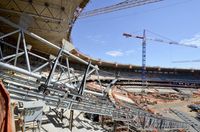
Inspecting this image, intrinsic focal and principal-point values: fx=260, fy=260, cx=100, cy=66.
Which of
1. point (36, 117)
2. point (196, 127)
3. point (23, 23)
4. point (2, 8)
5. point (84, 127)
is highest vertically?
point (2, 8)

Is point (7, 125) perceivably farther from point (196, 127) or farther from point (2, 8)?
point (196, 127)

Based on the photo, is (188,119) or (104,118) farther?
(188,119)


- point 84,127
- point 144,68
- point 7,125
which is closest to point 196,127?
point 84,127

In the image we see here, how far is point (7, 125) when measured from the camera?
6.00m

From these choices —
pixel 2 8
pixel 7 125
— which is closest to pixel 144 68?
pixel 2 8

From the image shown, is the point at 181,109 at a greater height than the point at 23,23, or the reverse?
the point at 23,23

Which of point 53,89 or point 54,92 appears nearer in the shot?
point 53,89

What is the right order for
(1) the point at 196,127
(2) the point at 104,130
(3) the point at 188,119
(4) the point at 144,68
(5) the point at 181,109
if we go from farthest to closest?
(4) the point at 144,68, (5) the point at 181,109, (3) the point at 188,119, (1) the point at 196,127, (2) the point at 104,130

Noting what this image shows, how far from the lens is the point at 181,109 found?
43562 millimetres

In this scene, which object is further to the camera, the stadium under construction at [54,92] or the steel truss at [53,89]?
the steel truss at [53,89]

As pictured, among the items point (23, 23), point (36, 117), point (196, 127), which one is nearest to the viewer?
point (36, 117)

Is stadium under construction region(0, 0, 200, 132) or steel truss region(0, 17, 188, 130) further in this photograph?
steel truss region(0, 17, 188, 130)

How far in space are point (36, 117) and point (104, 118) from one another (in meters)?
10.2

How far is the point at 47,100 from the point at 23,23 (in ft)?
16.8
